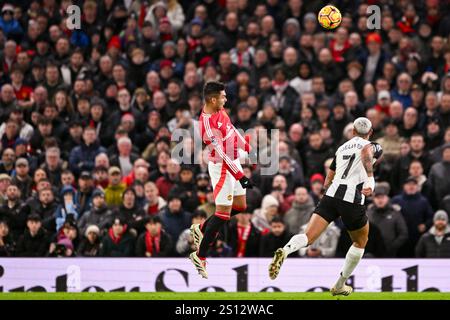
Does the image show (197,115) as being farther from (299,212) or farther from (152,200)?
(299,212)

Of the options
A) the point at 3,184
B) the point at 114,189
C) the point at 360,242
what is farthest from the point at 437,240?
the point at 3,184

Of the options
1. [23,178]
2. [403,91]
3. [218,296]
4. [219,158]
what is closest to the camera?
[219,158]

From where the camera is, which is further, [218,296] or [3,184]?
[3,184]

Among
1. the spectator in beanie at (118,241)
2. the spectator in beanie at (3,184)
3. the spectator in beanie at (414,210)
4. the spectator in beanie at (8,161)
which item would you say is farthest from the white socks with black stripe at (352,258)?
the spectator in beanie at (8,161)

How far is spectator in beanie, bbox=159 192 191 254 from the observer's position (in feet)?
62.8

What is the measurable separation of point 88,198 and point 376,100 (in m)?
6.31

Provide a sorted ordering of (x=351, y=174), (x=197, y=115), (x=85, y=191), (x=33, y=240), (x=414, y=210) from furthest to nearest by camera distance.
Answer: (x=197, y=115), (x=85, y=191), (x=414, y=210), (x=33, y=240), (x=351, y=174)

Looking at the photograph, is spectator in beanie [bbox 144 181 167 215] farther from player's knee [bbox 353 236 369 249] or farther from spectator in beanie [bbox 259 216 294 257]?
player's knee [bbox 353 236 369 249]

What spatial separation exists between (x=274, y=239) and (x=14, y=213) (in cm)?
493

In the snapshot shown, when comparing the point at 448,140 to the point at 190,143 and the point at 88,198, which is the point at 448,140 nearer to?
the point at 190,143

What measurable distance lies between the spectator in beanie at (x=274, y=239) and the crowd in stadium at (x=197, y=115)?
0.02m

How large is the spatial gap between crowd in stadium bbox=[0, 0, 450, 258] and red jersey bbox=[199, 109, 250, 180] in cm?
444

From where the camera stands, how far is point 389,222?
18.9 meters

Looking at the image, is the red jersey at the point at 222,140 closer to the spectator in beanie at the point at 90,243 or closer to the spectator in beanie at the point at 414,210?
the spectator in beanie at the point at 90,243
